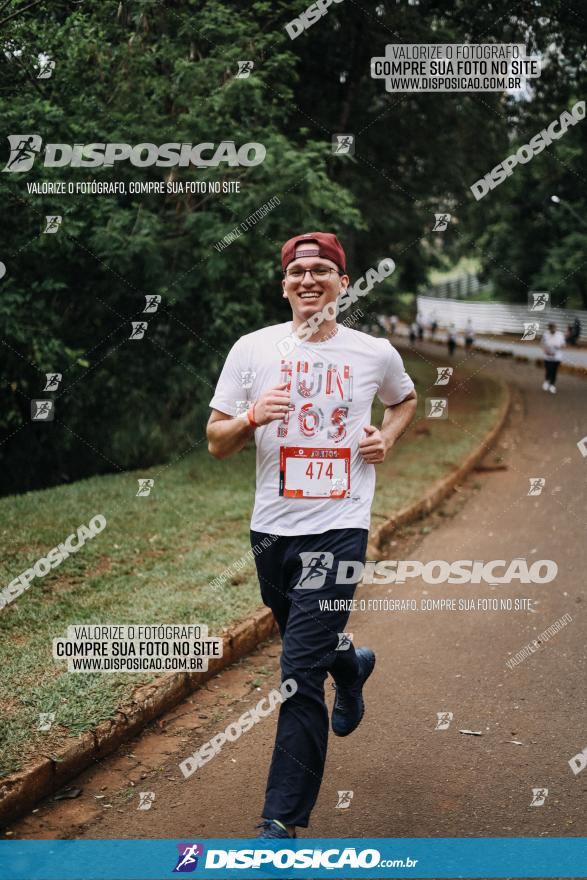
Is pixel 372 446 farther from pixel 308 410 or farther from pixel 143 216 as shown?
pixel 143 216

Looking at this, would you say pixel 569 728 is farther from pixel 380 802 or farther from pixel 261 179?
pixel 261 179

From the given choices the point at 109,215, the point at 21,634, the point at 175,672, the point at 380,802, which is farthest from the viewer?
the point at 109,215

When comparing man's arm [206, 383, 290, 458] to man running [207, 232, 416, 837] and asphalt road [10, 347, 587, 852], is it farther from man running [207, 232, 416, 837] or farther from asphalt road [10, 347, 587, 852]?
asphalt road [10, 347, 587, 852]

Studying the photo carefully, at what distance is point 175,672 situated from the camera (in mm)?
5266

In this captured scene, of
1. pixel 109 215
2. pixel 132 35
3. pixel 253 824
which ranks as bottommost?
pixel 253 824

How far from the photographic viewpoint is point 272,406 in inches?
136

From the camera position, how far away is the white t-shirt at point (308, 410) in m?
3.62

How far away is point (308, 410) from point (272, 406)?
220mm

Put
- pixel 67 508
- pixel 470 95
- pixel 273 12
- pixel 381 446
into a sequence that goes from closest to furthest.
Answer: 1. pixel 381 446
2. pixel 67 508
3. pixel 273 12
4. pixel 470 95

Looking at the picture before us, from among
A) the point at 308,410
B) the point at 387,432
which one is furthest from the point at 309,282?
the point at 387,432

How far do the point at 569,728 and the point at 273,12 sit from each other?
11.0m

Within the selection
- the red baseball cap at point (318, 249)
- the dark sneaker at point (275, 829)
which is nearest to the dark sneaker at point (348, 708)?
the dark sneaker at point (275, 829)

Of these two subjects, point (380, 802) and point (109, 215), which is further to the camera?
point (109, 215)

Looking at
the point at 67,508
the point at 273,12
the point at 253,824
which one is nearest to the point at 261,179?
the point at 273,12
